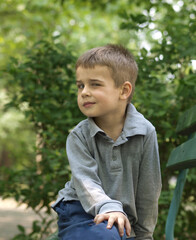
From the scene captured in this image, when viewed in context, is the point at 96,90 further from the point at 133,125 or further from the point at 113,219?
the point at 113,219

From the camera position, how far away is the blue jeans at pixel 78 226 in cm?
151

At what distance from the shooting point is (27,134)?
1530 cm

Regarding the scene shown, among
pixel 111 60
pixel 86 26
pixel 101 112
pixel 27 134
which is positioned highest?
pixel 86 26

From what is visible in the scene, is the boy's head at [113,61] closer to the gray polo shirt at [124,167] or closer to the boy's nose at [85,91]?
the boy's nose at [85,91]

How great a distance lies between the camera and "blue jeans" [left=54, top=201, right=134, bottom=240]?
1.51 metres

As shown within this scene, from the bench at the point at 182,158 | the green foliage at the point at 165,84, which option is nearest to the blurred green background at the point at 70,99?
the green foliage at the point at 165,84

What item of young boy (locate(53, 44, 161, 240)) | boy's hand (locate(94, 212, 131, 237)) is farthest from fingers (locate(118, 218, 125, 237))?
young boy (locate(53, 44, 161, 240))

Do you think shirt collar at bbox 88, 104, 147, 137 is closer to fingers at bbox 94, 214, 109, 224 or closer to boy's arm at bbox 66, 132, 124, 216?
boy's arm at bbox 66, 132, 124, 216

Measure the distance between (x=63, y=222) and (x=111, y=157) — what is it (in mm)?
392

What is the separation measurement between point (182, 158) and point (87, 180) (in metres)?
0.45

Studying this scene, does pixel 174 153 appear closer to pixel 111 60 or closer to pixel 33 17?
pixel 111 60

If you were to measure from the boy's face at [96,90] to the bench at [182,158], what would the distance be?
42 cm

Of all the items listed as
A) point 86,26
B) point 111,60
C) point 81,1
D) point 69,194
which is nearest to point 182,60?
point 111,60

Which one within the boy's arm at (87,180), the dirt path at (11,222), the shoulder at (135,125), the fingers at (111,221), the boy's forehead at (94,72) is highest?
the boy's forehead at (94,72)
